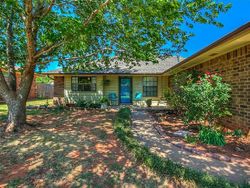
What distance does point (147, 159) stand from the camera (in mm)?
3830

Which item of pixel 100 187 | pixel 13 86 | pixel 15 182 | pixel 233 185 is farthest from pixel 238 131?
pixel 13 86

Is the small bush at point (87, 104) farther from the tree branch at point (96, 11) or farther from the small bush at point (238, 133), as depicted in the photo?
the small bush at point (238, 133)

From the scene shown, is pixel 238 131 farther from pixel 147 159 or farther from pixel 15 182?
pixel 15 182

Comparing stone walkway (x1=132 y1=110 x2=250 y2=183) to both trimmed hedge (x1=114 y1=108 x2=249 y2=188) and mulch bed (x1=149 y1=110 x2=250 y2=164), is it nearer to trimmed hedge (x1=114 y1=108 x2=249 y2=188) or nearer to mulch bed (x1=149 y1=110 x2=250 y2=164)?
mulch bed (x1=149 y1=110 x2=250 y2=164)

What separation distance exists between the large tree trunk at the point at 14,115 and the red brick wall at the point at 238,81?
716 centimetres

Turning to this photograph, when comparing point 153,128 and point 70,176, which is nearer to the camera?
point 70,176

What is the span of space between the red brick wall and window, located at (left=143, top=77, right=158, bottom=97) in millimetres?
7697

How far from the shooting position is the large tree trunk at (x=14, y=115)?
6375 millimetres

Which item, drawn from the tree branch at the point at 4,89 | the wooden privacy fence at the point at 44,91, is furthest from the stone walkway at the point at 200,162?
the wooden privacy fence at the point at 44,91

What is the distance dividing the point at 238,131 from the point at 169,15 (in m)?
3.91

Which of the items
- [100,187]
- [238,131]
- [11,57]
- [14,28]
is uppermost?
[14,28]

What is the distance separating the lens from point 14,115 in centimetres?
646

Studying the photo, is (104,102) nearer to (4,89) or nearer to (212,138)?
(4,89)

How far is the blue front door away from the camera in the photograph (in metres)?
14.9
